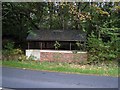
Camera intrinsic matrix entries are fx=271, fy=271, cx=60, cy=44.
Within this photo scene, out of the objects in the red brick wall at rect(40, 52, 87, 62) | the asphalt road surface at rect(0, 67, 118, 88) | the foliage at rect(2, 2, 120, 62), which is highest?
the foliage at rect(2, 2, 120, 62)

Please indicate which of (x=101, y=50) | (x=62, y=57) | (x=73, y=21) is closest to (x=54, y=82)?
(x=62, y=57)

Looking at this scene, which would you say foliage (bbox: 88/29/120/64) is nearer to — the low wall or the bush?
the bush

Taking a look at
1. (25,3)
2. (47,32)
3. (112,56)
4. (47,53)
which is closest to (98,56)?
(112,56)

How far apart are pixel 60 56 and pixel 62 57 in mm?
209

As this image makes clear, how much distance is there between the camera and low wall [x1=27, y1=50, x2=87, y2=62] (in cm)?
2345

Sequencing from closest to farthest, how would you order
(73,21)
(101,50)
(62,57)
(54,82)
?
(54,82)
(101,50)
(62,57)
(73,21)

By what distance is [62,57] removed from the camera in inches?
933

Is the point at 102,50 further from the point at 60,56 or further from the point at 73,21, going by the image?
the point at 73,21

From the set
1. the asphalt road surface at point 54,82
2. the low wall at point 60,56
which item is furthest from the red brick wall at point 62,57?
the asphalt road surface at point 54,82

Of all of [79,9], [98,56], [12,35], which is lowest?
[98,56]

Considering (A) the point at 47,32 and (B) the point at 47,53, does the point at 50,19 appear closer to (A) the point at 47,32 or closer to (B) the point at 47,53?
(A) the point at 47,32

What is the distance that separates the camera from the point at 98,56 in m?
22.8

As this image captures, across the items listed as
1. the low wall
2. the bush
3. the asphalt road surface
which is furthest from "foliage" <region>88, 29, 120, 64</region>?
the asphalt road surface

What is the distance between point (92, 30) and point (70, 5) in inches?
156
